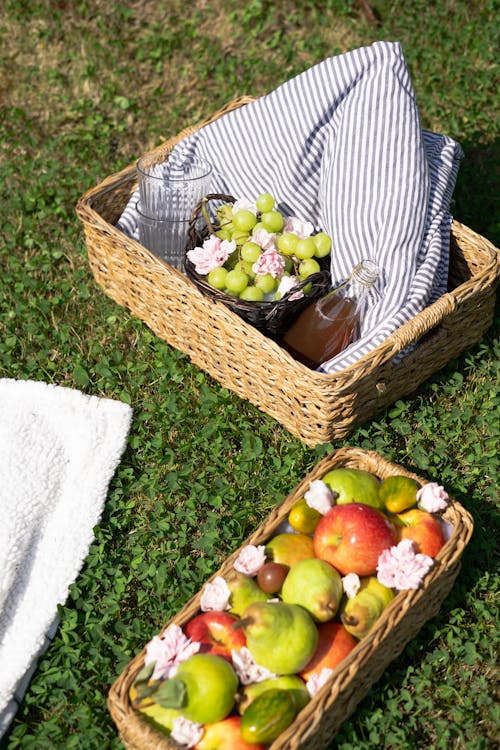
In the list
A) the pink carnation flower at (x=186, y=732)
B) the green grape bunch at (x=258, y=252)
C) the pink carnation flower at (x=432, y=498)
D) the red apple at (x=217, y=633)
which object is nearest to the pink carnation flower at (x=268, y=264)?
the green grape bunch at (x=258, y=252)

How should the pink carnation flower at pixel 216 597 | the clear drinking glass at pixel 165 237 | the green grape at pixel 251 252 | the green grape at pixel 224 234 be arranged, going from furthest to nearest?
the clear drinking glass at pixel 165 237 → the green grape at pixel 224 234 → the green grape at pixel 251 252 → the pink carnation flower at pixel 216 597

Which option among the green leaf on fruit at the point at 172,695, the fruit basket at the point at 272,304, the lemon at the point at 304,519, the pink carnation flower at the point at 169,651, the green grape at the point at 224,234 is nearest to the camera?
the green leaf on fruit at the point at 172,695

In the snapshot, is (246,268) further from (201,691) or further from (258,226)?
(201,691)

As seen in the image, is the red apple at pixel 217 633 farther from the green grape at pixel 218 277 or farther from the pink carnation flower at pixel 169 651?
the green grape at pixel 218 277

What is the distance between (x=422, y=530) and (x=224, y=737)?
2.00ft

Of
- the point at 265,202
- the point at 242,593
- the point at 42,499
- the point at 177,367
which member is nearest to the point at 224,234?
the point at 265,202

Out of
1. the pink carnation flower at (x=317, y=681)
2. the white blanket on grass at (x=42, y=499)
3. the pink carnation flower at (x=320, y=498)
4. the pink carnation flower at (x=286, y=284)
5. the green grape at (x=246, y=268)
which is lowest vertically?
the white blanket on grass at (x=42, y=499)

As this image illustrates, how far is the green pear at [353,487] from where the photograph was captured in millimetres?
1943

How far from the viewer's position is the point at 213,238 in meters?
2.48

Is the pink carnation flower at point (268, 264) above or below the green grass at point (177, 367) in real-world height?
above

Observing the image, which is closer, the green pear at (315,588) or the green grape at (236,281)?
the green pear at (315,588)

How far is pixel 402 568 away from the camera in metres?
1.77

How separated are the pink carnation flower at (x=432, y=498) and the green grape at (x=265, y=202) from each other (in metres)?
1.05

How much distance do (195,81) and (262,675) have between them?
Answer: 295cm
